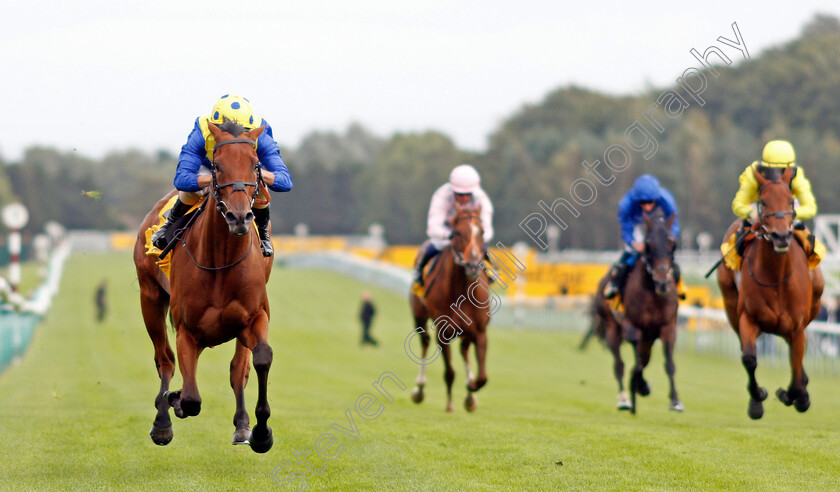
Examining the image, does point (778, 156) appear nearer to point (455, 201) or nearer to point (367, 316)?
point (455, 201)

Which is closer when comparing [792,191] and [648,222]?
[792,191]

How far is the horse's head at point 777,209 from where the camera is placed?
27.9 ft

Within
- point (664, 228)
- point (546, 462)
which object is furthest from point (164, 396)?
point (664, 228)

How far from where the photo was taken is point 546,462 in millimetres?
7445

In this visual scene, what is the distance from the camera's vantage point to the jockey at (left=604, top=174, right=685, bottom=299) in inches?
433

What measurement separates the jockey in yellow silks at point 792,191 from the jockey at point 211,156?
422cm

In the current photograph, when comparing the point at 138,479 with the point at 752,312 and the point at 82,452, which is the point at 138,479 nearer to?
the point at 82,452

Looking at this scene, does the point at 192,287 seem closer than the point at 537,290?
Yes

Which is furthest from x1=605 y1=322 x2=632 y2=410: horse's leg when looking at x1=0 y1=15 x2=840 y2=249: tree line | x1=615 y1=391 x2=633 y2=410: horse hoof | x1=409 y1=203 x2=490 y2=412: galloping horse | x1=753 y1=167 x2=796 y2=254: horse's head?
x1=0 y1=15 x2=840 y2=249: tree line

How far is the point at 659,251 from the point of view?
423 inches

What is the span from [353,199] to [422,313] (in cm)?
8660

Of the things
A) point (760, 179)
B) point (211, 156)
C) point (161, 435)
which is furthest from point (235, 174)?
point (760, 179)

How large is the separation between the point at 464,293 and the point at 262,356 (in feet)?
14.0

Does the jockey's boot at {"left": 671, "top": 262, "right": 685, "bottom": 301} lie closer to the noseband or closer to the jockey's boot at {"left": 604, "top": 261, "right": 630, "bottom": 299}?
the jockey's boot at {"left": 604, "top": 261, "right": 630, "bottom": 299}
